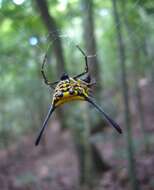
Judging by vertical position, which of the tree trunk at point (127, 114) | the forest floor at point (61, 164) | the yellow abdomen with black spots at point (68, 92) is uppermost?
the yellow abdomen with black spots at point (68, 92)

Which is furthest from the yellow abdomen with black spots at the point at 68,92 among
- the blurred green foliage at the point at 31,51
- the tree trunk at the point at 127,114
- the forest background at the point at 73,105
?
the blurred green foliage at the point at 31,51

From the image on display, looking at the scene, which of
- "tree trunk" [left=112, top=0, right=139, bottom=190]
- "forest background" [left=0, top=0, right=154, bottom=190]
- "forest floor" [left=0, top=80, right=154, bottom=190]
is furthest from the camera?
"forest floor" [left=0, top=80, right=154, bottom=190]

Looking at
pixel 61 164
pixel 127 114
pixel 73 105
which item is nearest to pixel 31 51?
pixel 61 164

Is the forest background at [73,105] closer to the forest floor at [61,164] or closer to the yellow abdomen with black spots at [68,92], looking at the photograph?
the forest floor at [61,164]

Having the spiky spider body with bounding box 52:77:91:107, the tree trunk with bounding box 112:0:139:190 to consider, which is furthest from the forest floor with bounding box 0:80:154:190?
the spiky spider body with bounding box 52:77:91:107

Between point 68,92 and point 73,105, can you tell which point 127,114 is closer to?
point 73,105

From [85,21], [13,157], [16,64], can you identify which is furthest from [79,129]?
[13,157]

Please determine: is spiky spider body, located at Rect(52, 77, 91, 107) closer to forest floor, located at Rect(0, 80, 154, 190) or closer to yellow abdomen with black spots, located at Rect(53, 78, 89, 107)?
yellow abdomen with black spots, located at Rect(53, 78, 89, 107)

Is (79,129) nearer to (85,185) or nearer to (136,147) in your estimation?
(85,185)
